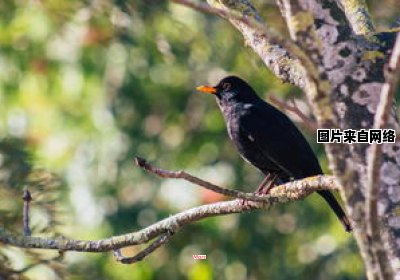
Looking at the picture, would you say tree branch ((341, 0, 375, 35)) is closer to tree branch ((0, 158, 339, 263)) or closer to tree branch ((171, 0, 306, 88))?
tree branch ((171, 0, 306, 88))

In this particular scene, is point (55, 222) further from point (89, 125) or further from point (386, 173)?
point (89, 125)

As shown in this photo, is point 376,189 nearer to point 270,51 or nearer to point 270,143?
point 270,51

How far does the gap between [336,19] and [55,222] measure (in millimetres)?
1531

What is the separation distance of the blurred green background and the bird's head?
135 centimetres

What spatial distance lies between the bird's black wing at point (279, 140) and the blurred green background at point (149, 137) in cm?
192

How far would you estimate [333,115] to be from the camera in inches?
90.8

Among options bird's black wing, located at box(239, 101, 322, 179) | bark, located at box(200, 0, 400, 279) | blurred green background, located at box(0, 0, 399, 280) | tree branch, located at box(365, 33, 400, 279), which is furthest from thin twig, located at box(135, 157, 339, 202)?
blurred green background, located at box(0, 0, 399, 280)

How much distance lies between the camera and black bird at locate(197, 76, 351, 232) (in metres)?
5.06

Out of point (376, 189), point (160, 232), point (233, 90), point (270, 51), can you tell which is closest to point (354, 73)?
point (270, 51)

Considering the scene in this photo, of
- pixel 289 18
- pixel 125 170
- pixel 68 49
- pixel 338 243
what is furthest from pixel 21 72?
pixel 289 18

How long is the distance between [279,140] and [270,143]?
6 cm

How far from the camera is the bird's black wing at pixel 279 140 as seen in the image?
16.6 feet

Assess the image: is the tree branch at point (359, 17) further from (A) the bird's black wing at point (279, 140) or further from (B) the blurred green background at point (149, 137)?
(B) the blurred green background at point (149, 137)

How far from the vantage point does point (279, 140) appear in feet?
17.3
